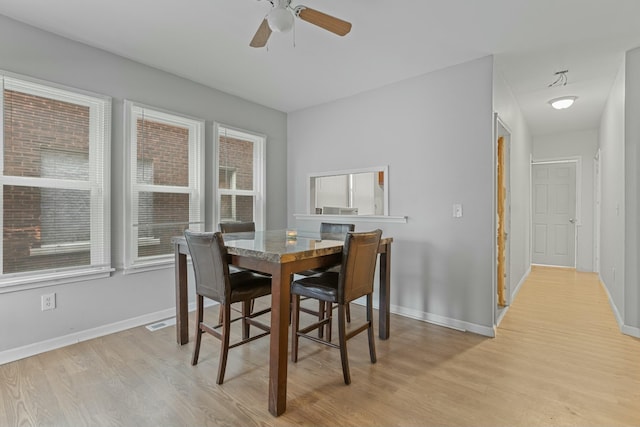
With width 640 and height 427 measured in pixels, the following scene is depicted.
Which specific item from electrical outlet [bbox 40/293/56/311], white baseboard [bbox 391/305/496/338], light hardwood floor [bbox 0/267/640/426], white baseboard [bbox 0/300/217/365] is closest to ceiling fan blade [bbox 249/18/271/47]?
light hardwood floor [bbox 0/267/640/426]

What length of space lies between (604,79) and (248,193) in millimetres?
4185

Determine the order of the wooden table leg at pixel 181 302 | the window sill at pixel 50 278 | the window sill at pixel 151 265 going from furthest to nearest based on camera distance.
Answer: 1. the window sill at pixel 151 265
2. the wooden table leg at pixel 181 302
3. the window sill at pixel 50 278

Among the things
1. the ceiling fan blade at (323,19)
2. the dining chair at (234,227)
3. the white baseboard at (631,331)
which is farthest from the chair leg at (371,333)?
the white baseboard at (631,331)

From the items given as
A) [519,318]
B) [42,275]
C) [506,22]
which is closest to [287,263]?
[42,275]

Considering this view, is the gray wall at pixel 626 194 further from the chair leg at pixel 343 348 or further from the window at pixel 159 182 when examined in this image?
the window at pixel 159 182

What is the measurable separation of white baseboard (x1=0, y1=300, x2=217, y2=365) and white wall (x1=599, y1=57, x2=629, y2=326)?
4418 millimetres

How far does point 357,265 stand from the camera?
2.10m

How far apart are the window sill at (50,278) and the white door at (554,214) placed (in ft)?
23.0

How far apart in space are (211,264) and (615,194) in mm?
4042

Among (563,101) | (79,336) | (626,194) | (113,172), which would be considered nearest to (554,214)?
(563,101)

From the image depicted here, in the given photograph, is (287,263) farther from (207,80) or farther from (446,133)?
(207,80)

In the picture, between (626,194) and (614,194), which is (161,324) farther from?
(614,194)

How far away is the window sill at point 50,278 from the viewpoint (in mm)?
2315

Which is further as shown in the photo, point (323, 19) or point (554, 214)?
point (554, 214)
